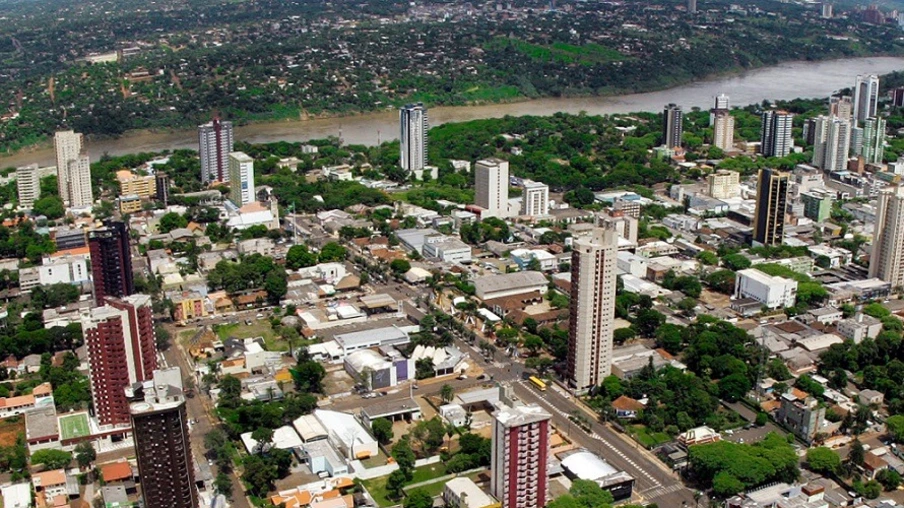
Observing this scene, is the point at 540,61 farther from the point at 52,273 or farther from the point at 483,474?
the point at 483,474

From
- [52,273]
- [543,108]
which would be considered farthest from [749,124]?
[52,273]

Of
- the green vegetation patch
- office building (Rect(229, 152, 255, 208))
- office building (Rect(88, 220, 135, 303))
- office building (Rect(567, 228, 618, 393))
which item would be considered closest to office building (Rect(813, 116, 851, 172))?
office building (Rect(229, 152, 255, 208))

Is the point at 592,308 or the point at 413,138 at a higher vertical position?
the point at 413,138

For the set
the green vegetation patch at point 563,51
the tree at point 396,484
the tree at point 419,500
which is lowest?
the tree at point 396,484

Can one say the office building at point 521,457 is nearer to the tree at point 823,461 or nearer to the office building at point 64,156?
the tree at point 823,461

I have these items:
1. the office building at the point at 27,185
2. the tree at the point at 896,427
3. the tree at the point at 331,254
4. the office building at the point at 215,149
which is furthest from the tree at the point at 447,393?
the office building at the point at 27,185

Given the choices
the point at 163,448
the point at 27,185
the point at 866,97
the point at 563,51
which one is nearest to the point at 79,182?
the point at 27,185

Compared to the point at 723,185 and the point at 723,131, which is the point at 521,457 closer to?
the point at 723,185
